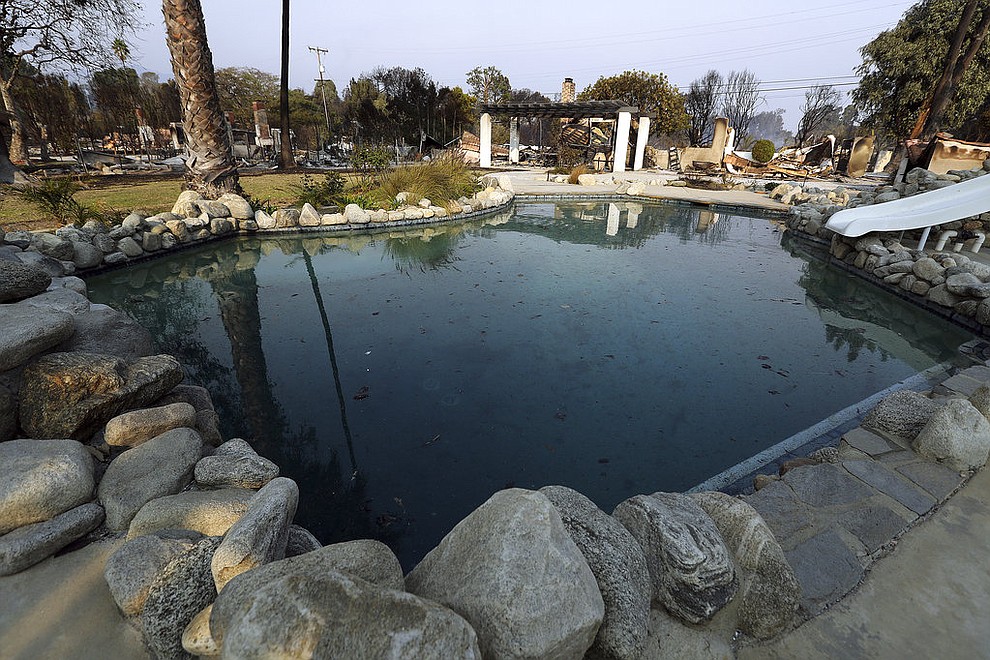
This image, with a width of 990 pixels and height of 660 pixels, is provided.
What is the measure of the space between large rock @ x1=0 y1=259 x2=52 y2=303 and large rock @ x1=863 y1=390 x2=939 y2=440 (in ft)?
17.4

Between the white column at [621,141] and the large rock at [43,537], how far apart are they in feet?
69.1

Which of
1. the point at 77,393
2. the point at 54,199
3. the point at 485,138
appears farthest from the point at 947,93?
the point at 54,199

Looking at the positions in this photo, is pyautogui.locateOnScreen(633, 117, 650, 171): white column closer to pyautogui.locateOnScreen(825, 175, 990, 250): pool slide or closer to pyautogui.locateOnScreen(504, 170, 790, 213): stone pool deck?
pyautogui.locateOnScreen(504, 170, 790, 213): stone pool deck

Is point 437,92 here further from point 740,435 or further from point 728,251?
point 740,435

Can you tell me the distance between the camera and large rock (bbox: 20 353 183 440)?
6.73 ft

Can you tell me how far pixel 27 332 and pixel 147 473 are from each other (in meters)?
0.95

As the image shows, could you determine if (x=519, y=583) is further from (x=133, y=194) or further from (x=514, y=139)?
(x=514, y=139)

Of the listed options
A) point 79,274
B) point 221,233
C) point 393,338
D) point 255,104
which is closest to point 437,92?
point 255,104

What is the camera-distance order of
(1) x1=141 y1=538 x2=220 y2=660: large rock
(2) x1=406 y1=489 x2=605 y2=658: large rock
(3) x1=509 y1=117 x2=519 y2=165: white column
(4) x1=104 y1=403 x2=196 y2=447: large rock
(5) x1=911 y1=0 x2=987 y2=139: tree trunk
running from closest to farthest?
(2) x1=406 y1=489 x2=605 y2=658: large rock → (1) x1=141 y1=538 x2=220 y2=660: large rock → (4) x1=104 y1=403 x2=196 y2=447: large rock → (5) x1=911 y1=0 x2=987 y2=139: tree trunk → (3) x1=509 y1=117 x2=519 y2=165: white column

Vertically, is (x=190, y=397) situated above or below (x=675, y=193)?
below

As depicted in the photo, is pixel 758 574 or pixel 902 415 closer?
pixel 758 574

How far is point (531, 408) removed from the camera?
3311 millimetres

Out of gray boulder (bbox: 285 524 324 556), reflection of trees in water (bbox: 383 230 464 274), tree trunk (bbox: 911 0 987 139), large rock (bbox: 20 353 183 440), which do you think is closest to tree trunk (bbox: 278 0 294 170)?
reflection of trees in water (bbox: 383 230 464 274)

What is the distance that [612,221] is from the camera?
10.6 metres
